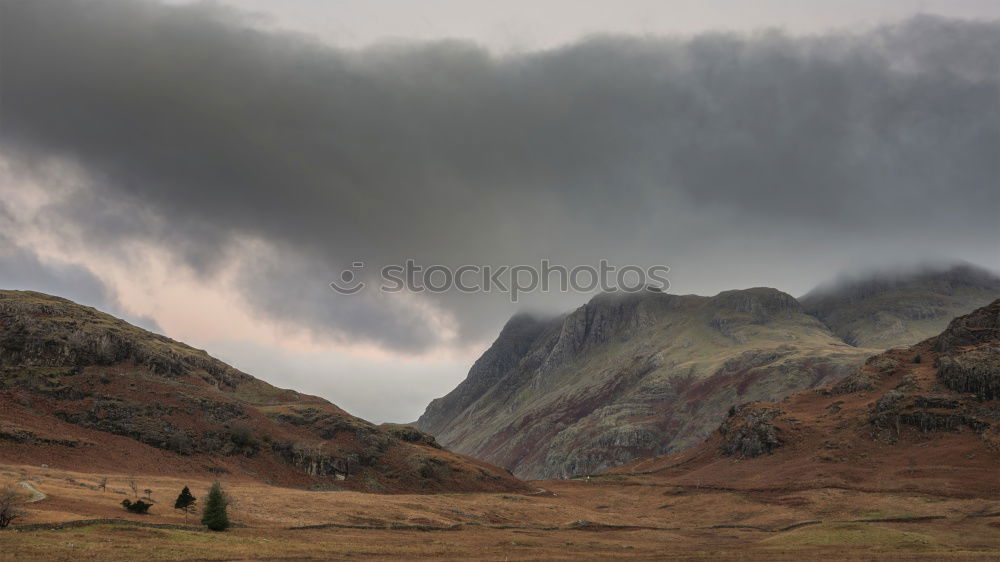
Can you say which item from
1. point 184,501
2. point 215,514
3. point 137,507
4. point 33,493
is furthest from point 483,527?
point 33,493

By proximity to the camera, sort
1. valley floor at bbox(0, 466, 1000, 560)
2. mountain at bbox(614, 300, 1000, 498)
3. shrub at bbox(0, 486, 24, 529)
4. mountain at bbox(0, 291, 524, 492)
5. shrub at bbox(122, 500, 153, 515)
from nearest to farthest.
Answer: shrub at bbox(0, 486, 24, 529), valley floor at bbox(0, 466, 1000, 560), shrub at bbox(122, 500, 153, 515), mountain at bbox(0, 291, 524, 492), mountain at bbox(614, 300, 1000, 498)

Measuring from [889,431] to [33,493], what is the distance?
148 m

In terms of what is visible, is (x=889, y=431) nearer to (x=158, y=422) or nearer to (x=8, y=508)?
(x=158, y=422)

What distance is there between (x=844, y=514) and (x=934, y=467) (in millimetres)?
35597

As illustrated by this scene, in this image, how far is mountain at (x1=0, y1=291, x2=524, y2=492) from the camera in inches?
3890

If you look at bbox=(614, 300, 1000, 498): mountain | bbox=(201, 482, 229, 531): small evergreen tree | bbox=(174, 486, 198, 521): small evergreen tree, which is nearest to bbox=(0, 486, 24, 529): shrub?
bbox=(201, 482, 229, 531): small evergreen tree

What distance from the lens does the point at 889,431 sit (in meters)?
131

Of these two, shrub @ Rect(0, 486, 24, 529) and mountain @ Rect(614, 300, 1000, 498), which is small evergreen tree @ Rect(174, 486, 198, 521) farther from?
mountain @ Rect(614, 300, 1000, 498)

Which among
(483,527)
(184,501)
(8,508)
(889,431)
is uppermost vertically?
(889,431)

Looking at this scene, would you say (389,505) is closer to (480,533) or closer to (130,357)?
(480,533)

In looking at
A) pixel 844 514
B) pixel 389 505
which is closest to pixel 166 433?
pixel 389 505

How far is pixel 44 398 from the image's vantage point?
348 ft

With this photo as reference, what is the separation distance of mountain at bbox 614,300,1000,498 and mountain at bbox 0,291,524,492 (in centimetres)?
6018

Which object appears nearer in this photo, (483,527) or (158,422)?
(483,527)
